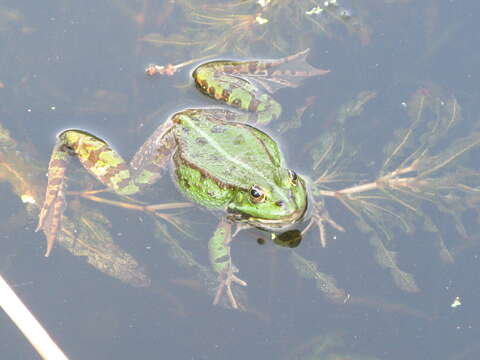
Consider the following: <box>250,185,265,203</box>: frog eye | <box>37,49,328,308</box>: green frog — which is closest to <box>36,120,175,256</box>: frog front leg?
<box>37,49,328,308</box>: green frog

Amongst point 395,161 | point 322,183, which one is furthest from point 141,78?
point 395,161

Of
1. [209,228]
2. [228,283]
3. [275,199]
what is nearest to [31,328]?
[228,283]

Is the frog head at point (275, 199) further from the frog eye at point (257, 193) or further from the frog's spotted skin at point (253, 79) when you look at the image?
the frog's spotted skin at point (253, 79)

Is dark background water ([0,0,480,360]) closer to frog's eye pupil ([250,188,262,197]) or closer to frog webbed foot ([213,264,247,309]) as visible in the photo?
frog webbed foot ([213,264,247,309])

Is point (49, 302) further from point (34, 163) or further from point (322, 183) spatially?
point (322, 183)

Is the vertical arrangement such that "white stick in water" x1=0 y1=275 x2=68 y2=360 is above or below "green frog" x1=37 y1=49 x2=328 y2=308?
below

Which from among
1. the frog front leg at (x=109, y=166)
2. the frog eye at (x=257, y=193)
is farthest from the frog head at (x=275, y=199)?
the frog front leg at (x=109, y=166)
